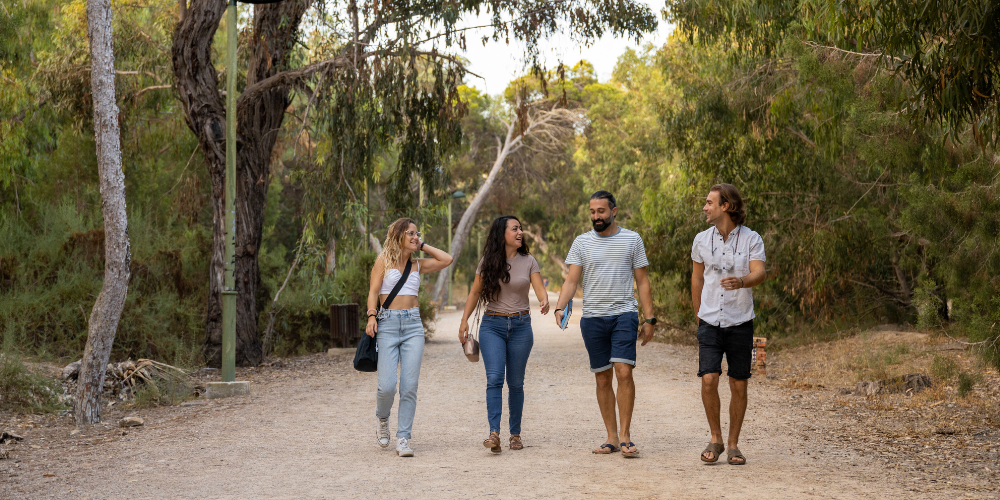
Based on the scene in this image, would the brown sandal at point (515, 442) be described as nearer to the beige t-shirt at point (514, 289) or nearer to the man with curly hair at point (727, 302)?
the beige t-shirt at point (514, 289)

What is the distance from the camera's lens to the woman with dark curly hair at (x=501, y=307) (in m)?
7.48

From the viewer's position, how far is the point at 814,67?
11492mm

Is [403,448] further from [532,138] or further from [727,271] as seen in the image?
[532,138]

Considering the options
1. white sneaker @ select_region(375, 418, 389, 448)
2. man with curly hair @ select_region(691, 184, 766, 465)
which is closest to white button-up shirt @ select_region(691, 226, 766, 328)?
man with curly hair @ select_region(691, 184, 766, 465)

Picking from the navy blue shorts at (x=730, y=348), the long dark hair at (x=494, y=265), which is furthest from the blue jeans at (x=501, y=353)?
the navy blue shorts at (x=730, y=348)

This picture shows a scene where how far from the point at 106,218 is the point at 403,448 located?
514cm

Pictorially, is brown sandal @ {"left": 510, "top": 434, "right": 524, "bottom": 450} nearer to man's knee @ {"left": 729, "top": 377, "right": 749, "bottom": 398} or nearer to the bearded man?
the bearded man

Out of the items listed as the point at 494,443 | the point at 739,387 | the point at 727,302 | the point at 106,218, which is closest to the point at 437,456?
the point at 494,443

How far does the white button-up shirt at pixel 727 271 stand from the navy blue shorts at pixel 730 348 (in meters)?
0.06

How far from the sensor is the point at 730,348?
22.2 feet

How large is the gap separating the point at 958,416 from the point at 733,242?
4389 millimetres

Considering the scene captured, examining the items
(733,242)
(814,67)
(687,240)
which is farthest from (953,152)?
(687,240)

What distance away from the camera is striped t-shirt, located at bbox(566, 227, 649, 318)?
712 cm

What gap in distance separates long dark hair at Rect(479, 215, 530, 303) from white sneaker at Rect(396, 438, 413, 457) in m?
1.26
